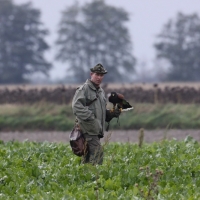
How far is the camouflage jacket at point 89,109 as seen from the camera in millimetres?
11594

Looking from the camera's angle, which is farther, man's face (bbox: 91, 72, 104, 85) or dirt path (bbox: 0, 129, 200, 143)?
dirt path (bbox: 0, 129, 200, 143)

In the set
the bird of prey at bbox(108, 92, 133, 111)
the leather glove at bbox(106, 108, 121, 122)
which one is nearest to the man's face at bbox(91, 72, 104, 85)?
the bird of prey at bbox(108, 92, 133, 111)

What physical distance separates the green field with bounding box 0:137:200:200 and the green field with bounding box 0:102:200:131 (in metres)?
16.8

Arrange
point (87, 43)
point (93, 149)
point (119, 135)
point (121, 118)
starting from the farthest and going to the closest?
point (87, 43) < point (121, 118) < point (119, 135) < point (93, 149)

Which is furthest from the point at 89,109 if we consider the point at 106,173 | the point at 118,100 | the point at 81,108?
the point at 106,173

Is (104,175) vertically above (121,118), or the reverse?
(104,175)

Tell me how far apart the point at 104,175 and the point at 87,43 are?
65.0 meters

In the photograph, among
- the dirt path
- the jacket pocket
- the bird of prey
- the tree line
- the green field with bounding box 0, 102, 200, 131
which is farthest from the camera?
the tree line

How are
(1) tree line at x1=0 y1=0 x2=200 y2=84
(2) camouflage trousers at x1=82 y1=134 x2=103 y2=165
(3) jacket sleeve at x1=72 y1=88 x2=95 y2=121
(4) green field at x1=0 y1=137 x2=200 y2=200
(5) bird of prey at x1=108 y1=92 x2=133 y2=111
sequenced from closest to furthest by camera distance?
1. (4) green field at x1=0 y1=137 x2=200 y2=200
2. (3) jacket sleeve at x1=72 y1=88 x2=95 y2=121
3. (2) camouflage trousers at x1=82 y1=134 x2=103 y2=165
4. (5) bird of prey at x1=108 y1=92 x2=133 y2=111
5. (1) tree line at x1=0 y1=0 x2=200 y2=84

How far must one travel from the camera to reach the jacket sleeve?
11.6 metres

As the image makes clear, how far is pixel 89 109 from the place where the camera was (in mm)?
11844

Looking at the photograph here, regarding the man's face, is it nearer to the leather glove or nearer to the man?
the man

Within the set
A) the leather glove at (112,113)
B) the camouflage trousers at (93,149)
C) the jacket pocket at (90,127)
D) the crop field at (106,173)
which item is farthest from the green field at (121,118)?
the jacket pocket at (90,127)

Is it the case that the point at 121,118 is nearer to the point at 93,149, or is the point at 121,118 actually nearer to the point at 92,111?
the point at 93,149
